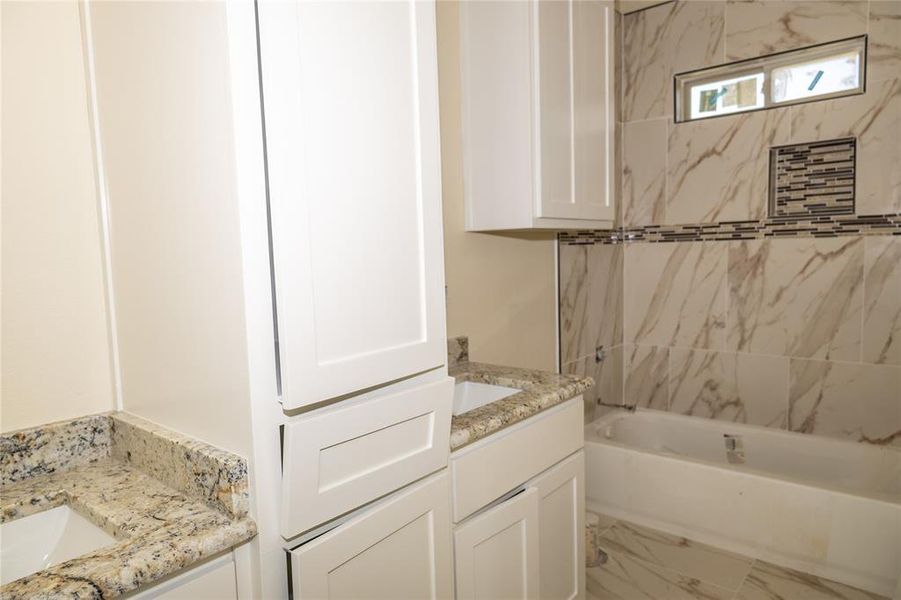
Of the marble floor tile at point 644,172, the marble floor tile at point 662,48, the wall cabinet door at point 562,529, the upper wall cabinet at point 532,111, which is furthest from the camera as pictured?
the marble floor tile at point 644,172

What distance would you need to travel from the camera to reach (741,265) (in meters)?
2.98

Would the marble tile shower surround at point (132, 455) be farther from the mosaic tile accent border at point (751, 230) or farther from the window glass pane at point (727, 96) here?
the window glass pane at point (727, 96)

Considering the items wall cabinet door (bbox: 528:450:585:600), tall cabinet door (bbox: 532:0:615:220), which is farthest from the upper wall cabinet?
wall cabinet door (bbox: 528:450:585:600)

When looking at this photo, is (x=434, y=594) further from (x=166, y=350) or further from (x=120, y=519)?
(x=166, y=350)

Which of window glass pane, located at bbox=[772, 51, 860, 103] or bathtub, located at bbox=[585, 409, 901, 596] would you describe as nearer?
bathtub, located at bbox=[585, 409, 901, 596]

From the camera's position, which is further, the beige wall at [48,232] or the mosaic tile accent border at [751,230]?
the mosaic tile accent border at [751,230]

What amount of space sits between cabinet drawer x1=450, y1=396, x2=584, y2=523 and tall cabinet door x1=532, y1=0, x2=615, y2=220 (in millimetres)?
714

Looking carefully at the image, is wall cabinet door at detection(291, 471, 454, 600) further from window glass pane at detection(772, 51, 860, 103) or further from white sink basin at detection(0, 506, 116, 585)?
window glass pane at detection(772, 51, 860, 103)

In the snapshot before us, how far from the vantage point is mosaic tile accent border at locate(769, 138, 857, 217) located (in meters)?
2.65

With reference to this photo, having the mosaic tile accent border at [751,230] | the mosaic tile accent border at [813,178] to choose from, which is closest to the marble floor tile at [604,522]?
the mosaic tile accent border at [751,230]

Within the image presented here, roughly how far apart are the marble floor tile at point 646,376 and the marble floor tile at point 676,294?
59 millimetres

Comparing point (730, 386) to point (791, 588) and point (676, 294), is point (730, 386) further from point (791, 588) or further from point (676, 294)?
point (791, 588)

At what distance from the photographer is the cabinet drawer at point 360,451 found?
102 centimetres

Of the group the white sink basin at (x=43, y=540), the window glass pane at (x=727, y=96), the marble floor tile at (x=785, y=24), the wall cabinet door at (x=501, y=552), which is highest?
the marble floor tile at (x=785, y=24)
